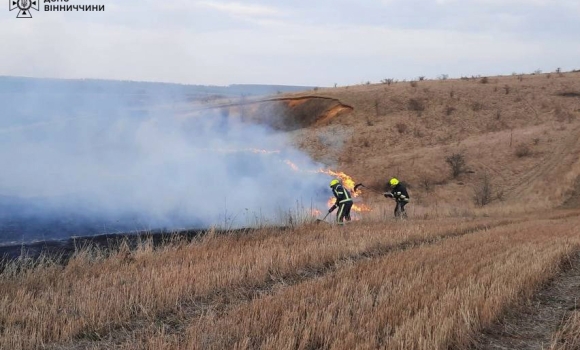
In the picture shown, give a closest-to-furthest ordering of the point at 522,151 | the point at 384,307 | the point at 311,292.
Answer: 1. the point at 384,307
2. the point at 311,292
3. the point at 522,151

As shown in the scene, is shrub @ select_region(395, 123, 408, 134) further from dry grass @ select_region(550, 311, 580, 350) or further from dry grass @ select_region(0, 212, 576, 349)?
dry grass @ select_region(550, 311, 580, 350)

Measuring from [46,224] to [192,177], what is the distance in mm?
7153

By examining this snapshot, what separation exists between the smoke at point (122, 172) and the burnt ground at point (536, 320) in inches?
323

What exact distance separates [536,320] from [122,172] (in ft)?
57.5

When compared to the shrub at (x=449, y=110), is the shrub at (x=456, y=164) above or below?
below

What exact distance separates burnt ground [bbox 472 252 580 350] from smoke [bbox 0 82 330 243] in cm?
821

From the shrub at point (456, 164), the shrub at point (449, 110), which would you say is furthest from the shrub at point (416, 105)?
the shrub at point (456, 164)

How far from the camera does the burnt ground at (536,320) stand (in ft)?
15.5

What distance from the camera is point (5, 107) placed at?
19594mm

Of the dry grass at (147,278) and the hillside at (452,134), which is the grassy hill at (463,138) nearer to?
the hillside at (452,134)

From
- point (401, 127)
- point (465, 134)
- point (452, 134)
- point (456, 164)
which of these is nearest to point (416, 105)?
point (401, 127)

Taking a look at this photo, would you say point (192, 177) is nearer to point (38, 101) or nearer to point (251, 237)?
point (38, 101)

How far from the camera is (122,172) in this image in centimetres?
2019

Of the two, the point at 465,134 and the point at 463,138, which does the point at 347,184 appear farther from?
the point at 465,134
